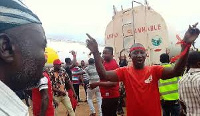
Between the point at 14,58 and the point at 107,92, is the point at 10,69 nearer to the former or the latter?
the point at 14,58

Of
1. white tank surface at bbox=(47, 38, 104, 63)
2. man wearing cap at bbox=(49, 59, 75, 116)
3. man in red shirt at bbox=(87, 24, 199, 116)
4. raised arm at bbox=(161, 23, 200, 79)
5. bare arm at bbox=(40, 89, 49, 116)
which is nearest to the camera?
raised arm at bbox=(161, 23, 200, 79)

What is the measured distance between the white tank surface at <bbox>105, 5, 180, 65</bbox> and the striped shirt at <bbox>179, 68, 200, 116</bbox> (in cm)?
467

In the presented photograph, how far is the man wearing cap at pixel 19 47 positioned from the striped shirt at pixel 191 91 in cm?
269

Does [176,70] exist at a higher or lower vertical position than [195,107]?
higher

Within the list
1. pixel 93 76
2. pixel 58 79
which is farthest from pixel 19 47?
pixel 93 76

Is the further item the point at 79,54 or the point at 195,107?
the point at 79,54

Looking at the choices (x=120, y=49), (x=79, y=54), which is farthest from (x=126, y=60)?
(x=79, y=54)

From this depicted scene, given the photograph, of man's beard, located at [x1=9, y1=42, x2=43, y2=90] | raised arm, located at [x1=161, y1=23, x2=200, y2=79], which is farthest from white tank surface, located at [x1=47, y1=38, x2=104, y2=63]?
man's beard, located at [x1=9, y1=42, x2=43, y2=90]

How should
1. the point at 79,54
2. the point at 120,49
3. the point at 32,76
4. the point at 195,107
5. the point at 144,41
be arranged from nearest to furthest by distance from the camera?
the point at 32,76, the point at 195,107, the point at 144,41, the point at 120,49, the point at 79,54

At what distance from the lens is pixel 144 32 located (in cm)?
889

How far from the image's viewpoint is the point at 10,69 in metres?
0.94

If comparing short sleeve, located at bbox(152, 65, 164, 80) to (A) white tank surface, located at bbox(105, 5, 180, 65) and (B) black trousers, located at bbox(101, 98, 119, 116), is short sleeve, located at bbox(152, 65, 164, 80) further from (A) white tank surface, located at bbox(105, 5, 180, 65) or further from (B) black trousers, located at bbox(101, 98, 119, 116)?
(A) white tank surface, located at bbox(105, 5, 180, 65)

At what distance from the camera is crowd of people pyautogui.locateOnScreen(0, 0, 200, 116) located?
3.04ft

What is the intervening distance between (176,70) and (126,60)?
19.2ft
